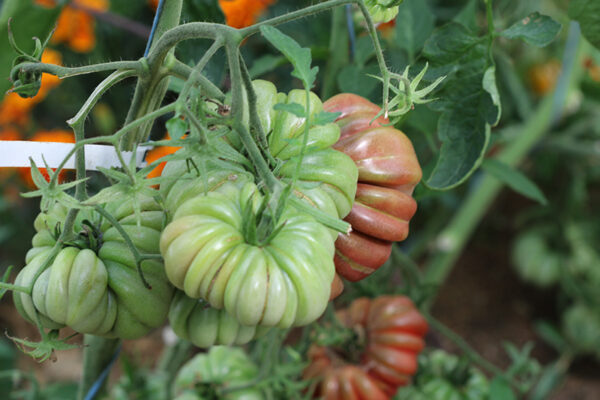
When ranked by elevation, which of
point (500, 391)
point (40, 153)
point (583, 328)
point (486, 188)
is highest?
point (40, 153)

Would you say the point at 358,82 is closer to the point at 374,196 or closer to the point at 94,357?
the point at 374,196

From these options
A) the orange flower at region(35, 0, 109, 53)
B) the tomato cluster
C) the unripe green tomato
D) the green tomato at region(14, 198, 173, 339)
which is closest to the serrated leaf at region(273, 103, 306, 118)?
the tomato cluster

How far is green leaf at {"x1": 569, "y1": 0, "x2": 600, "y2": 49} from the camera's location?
54cm

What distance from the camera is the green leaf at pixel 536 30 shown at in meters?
0.47

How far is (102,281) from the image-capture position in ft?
1.22

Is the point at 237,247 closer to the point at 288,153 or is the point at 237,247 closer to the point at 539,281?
Result: the point at 288,153

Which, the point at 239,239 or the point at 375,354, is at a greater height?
the point at 239,239

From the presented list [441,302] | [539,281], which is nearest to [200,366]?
[441,302]

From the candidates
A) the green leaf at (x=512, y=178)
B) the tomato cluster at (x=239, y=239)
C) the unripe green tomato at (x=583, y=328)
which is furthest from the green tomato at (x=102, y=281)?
the unripe green tomato at (x=583, y=328)

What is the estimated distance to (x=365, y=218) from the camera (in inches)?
15.6

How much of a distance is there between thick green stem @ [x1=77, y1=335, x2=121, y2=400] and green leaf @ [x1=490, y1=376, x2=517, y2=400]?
466 millimetres

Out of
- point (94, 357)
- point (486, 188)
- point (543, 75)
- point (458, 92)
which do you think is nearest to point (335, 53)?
point (458, 92)

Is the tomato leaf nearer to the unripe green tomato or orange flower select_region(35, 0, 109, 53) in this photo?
orange flower select_region(35, 0, 109, 53)

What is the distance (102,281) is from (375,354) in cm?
43
